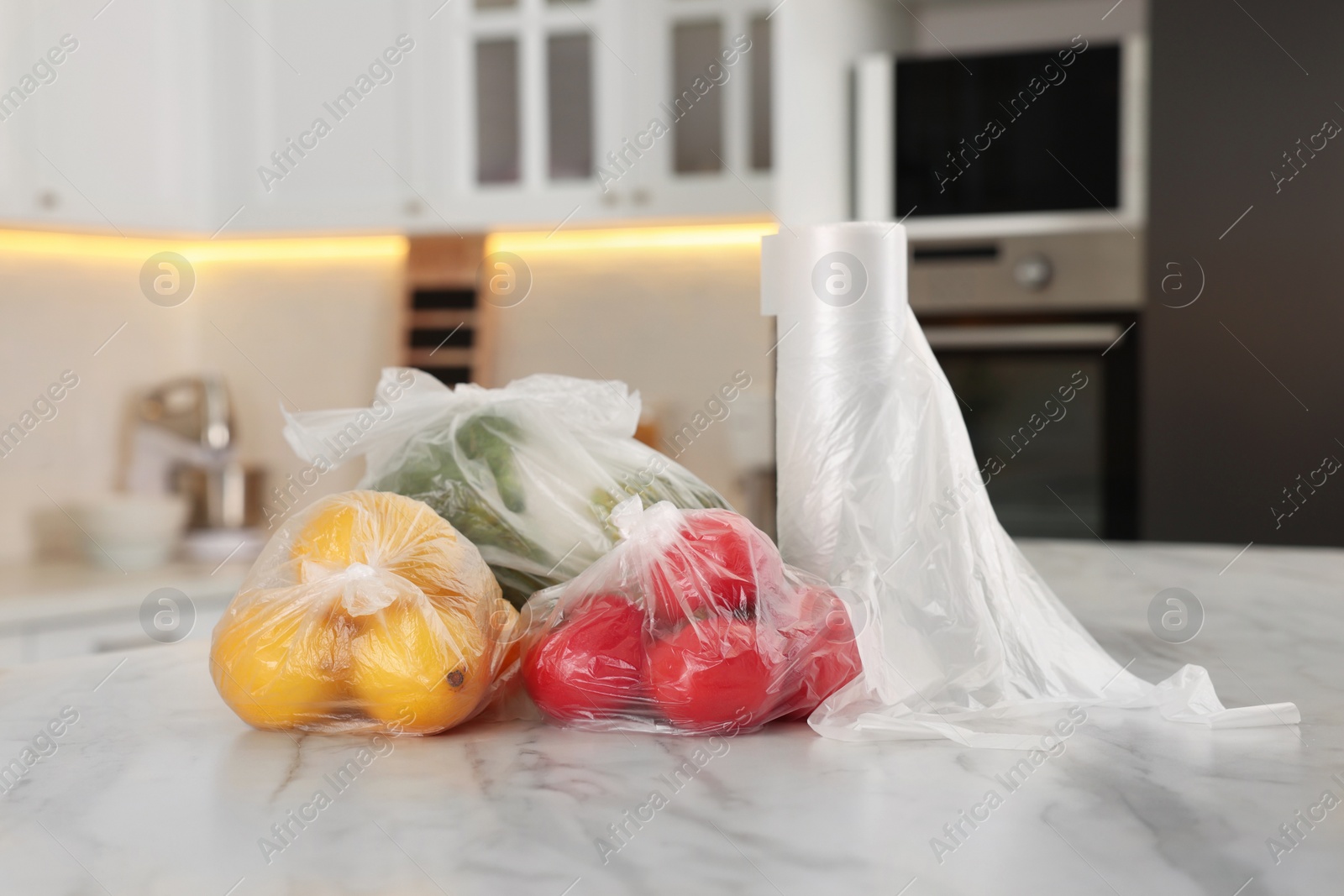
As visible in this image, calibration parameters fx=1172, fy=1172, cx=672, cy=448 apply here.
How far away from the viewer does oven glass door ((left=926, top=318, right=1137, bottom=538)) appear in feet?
7.81

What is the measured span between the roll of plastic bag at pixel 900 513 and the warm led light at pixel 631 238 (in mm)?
2110

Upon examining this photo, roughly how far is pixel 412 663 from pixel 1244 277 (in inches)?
88.9

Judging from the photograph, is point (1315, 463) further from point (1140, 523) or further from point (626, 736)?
point (626, 736)

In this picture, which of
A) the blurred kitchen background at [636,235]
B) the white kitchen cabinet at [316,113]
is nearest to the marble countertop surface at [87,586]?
the blurred kitchen background at [636,235]

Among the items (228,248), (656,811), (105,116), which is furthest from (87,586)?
(656,811)

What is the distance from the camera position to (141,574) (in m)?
2.46

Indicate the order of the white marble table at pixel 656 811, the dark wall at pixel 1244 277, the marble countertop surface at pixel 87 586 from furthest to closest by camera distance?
1. the dark wall at pixel 1244 277
2. the marble countertop surface at pixel 87 586
3. the white marble table at pixel 656 811

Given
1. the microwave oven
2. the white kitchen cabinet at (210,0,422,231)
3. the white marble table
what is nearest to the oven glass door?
the microwave oven

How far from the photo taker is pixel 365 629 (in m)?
0.48

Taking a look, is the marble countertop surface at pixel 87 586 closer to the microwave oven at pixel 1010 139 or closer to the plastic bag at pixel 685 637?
the microwave oven at pixel 1010 139

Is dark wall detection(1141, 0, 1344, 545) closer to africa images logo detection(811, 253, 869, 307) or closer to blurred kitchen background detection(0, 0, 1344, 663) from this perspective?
blurred kitchen background detection(0, 0, 1344, 663)

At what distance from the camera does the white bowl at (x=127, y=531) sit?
257 centimetres

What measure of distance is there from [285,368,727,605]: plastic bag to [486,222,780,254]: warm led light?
6.87 ft

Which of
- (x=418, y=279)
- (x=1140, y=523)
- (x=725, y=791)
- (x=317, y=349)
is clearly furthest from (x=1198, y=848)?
(x=317, y=349)
